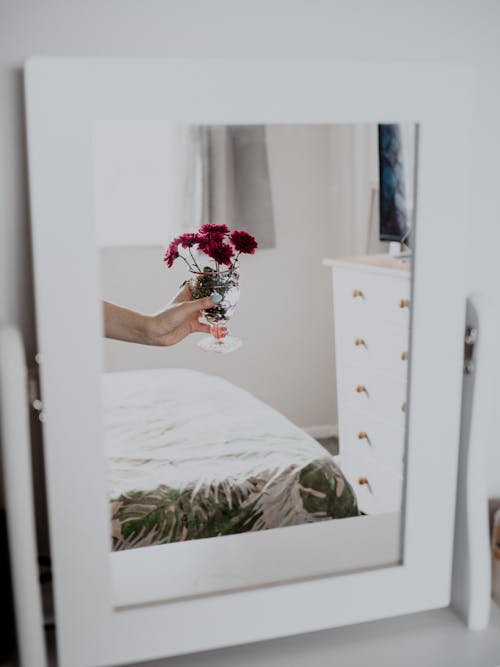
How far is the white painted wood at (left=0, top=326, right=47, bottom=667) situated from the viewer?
75 centimetres

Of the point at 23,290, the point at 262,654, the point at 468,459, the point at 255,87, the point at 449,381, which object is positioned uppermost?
the point at 255,87

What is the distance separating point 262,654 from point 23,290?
517 millimetres

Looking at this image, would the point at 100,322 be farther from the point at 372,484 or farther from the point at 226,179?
the point at 372,484

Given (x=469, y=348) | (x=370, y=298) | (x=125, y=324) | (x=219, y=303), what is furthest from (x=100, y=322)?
(x=469, y=348)

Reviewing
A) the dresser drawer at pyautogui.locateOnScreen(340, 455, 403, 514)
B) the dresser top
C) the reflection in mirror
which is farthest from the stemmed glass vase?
the dresser drawer at pyautogui.locateOnScreen(340, 455, 403, 514)

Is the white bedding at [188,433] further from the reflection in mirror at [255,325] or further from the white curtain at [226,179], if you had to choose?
the white curtain at [226,179]

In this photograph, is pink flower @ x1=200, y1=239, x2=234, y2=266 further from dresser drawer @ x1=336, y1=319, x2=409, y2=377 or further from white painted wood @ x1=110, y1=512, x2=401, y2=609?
white painted wood @ x1=110, y1=512, x2=401, y2=609

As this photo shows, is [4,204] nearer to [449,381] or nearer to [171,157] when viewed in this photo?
[171,157]

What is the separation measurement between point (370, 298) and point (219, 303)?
0.61 ft

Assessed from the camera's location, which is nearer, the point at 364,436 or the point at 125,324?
the point at 125,324

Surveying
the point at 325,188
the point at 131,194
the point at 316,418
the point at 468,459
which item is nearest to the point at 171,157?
the point at 131,194

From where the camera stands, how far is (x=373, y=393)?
95 centimetres

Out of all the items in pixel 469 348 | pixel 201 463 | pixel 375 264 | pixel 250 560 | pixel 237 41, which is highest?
pixel 237 41

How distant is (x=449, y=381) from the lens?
0.93 meters
